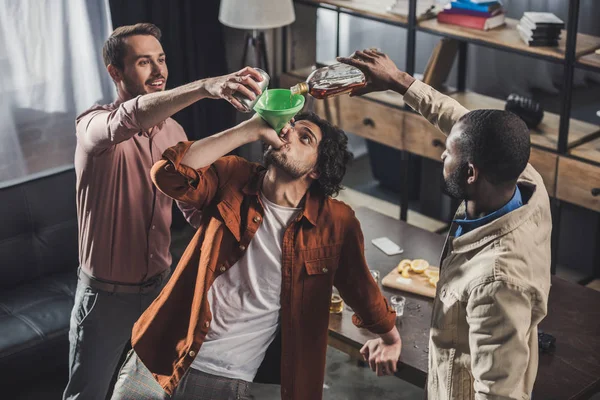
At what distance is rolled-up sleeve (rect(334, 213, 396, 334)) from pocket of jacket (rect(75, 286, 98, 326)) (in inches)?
30.3

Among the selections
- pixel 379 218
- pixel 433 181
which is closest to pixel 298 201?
pixel 379 218

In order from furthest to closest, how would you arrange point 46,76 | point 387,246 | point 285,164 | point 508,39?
point 46,76 < point 508,39 < point 387,246 < point 285,164

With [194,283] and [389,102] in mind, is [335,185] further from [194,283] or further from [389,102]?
[389,102]

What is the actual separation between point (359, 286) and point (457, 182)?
54 centimetres

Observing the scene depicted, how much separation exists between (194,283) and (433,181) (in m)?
2.80

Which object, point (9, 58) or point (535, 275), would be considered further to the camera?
point (9, 58)

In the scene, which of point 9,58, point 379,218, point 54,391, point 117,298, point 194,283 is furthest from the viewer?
point 9,58

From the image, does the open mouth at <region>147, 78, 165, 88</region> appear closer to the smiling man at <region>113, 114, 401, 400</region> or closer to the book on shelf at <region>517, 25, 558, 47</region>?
the smiling man at <region>113, 114, 401, 400</region>

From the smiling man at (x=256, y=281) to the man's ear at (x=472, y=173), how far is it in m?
0.48

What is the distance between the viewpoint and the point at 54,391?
3387 mm

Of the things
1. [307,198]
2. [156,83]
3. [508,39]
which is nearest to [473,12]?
[508,39]

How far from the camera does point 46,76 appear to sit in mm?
4242

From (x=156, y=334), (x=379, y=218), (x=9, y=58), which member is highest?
(x=9, y=58)

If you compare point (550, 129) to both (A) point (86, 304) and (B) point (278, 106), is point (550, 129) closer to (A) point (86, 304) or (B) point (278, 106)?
(B) point (278, 106)
